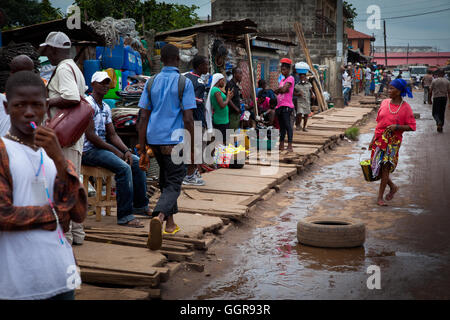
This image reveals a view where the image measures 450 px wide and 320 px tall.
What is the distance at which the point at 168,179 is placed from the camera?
18.4ft

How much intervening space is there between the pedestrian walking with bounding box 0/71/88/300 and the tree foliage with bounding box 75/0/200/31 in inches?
580

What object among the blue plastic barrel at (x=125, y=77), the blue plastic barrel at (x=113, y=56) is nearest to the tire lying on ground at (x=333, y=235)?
the blue plastic barrel at (x=125, y=77)

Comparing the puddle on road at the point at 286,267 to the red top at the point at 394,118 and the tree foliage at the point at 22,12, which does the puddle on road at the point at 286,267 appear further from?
the tree foliage at the point at 22,12

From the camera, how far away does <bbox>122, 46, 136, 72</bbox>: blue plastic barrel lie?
11.6 meters

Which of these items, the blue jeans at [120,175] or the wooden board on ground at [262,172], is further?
the wooden board on ground at [262,172]

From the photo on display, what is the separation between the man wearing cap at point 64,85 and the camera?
4.98m

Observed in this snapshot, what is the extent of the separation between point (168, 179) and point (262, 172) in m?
4.68

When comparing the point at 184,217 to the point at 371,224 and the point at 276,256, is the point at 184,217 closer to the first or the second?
the point at 276,256

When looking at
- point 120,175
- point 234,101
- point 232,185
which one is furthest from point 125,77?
point 120,175

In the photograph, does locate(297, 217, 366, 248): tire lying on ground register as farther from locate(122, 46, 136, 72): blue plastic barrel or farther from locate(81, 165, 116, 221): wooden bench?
locate(122, 46, 136, 72): blue plastic barrel

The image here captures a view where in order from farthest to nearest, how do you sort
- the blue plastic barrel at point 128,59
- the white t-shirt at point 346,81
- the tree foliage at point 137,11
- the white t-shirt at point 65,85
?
the white t-shirt at point 346,81 < the tree foliage at point 137,11 < the blue plastic barrel at point 128,59 < the white t-shirt at point 65,85

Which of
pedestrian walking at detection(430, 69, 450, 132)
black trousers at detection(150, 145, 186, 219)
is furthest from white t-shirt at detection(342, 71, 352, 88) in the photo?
black trousers at detection(150, 145, 186, 219)

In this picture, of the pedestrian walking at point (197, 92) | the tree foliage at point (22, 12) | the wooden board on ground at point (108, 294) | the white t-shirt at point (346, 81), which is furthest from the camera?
the tree foliage at point (22, 12)

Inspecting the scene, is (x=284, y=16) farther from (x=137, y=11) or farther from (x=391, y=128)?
(x=391, y=128)
